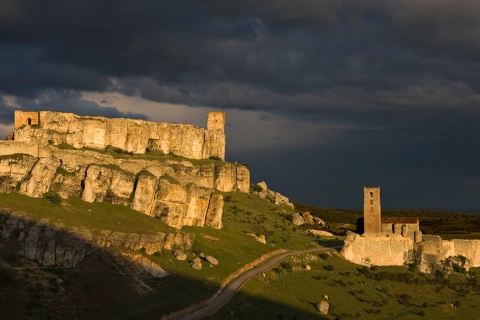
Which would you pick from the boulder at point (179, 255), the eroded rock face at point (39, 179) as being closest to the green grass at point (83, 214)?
the eroded rock face at point (39, 179)

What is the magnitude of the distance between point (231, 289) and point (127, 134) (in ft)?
147

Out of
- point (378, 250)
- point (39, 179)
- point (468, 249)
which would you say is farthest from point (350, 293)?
point (39, 179)

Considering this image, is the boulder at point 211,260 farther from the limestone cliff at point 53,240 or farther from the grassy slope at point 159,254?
the limestone cliff at point 53,240

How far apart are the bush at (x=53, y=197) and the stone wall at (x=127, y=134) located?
1474cm

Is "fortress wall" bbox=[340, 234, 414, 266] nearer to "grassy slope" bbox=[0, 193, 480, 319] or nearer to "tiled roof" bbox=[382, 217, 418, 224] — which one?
"grassy slope" bbox=[0, 193, 480, 319]

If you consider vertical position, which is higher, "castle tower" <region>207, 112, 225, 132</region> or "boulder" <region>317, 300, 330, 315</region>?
"castle tower" <region>207, 112, 225, 132</region>

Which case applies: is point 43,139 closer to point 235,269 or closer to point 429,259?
point 235,269

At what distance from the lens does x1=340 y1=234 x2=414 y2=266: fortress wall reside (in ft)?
348

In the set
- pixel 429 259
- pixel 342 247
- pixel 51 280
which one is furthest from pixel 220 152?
pixel 51 280

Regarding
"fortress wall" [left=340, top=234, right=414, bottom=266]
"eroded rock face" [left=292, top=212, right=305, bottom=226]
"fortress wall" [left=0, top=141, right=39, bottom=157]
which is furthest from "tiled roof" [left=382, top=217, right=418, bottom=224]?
"fortress wall" [left=0, top=141, right=39, bottom=157]

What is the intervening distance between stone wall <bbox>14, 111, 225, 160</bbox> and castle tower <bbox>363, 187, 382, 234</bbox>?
3170cm

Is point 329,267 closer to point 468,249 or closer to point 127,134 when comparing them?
point 468,249

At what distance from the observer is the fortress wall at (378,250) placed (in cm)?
10594

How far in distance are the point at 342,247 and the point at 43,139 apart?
47.5 m
